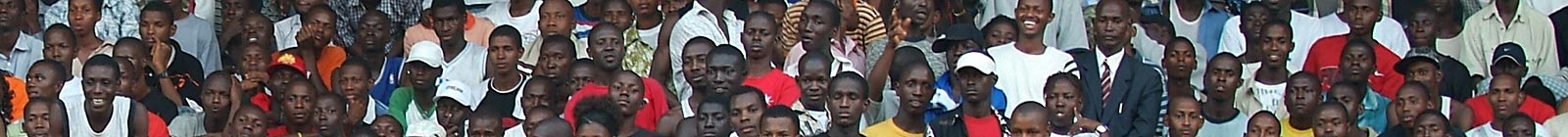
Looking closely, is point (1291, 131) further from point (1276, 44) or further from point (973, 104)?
point (973, 104)

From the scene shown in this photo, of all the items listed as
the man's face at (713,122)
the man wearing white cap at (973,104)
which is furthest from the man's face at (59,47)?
the man wearing white cap at (973,104)

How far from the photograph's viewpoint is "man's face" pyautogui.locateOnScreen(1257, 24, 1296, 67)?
21.1 m

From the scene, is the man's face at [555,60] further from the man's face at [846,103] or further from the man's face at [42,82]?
the man's face at [42,82]

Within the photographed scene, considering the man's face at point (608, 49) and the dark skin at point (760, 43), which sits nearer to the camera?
the dark skin at point (760, 43)

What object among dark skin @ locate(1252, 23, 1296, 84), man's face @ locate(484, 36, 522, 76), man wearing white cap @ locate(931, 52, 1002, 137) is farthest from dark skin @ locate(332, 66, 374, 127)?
dark skin @ locate(1252, 23, 1296, 84)

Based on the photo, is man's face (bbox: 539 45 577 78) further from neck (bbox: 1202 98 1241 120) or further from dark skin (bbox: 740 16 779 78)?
neck (bbox: 1202 98 1241 120)

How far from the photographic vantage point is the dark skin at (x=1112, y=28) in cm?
2097

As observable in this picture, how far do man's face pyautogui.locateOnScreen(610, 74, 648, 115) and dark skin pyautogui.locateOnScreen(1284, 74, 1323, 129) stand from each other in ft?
6.45

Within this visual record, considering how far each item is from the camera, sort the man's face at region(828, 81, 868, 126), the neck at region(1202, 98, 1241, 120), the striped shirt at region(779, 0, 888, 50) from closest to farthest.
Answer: the man's face at region(828, 81, 868, 126) < the neck at region(1202, 98, 1241, 120) < the striped shirt at region(779, 0, 888, 50)

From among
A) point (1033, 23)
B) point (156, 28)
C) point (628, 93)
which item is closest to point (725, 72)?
point (628, 93)

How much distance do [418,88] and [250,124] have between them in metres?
0.84

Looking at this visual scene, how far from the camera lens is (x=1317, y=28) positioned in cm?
2173

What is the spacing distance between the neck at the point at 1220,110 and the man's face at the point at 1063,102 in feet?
2.21

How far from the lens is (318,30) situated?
21672 millimetres
